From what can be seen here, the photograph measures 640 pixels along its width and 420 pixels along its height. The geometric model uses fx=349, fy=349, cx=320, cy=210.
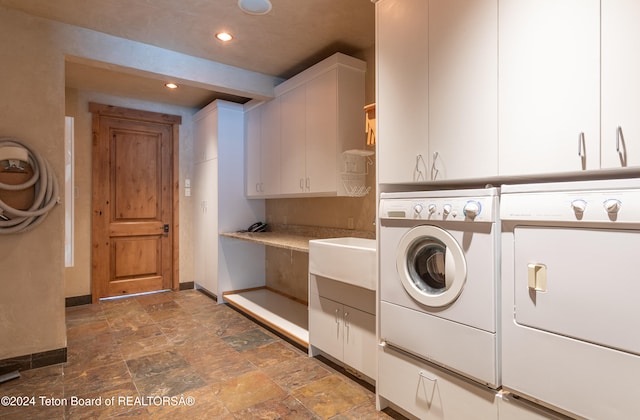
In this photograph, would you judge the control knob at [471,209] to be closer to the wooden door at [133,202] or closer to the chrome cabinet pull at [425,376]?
the chrome cabinet pull at [425,376]

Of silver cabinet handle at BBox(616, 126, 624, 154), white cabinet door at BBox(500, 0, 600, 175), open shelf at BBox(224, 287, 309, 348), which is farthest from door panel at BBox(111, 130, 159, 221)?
silver cabinet handle at BBox(616, 126, 624, 154)

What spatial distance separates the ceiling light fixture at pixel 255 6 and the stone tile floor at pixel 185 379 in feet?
8.46

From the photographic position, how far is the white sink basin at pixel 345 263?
7.12 feet

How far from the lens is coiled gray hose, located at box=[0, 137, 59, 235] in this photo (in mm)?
2436

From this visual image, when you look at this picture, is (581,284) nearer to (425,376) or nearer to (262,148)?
(425,376)

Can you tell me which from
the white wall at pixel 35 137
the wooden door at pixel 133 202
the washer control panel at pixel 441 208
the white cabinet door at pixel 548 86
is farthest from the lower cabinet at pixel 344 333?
the wooden door at pixel 133 202

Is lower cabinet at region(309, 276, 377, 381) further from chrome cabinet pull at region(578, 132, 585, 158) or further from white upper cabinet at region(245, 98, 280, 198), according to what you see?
white upper cabinet at region(245, 98, 280, 198)

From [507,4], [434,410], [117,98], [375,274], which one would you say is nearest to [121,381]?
[375,274]

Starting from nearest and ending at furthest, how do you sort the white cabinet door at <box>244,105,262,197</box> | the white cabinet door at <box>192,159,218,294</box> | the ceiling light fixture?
the ceiling light fixture < the white cabinet door at <box>244,105,262,197</box> < the white cabinet door at <box>192,159,218,294</box>

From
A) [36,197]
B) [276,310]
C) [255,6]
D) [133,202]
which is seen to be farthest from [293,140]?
[133,202]

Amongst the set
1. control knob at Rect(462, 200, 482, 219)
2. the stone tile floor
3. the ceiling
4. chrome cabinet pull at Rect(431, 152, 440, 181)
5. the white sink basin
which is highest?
the ceiling

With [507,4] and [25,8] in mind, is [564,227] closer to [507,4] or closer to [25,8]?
[507,4]

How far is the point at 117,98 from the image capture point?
4406 mm

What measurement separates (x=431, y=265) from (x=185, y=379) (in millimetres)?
1856
